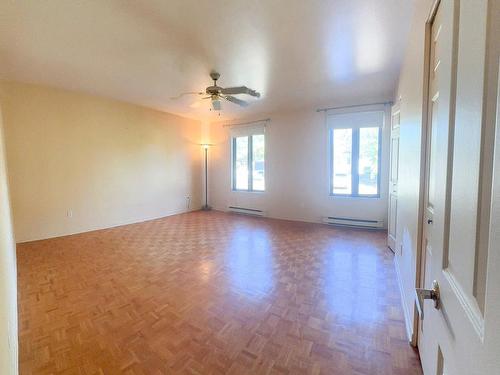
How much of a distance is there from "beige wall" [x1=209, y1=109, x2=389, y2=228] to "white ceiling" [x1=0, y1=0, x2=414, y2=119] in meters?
1.27

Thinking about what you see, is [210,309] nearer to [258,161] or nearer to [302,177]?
[302,177]

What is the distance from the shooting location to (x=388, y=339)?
1.72 meters

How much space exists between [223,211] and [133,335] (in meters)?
5.24

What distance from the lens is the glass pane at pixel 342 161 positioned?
5129mm

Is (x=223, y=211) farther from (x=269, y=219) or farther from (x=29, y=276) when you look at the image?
(x=29, y=276)

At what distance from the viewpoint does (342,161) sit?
523 cm

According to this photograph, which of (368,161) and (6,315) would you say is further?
(368,161)

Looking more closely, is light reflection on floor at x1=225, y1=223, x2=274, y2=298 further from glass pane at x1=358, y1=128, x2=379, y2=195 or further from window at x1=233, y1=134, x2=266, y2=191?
glass pane at x1=358, y1=128, x2=379, y2=195

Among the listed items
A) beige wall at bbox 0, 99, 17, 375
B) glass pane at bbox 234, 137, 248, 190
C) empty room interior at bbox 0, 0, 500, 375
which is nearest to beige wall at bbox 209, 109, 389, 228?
empty room interior at bbox 0, 0, 500, 375

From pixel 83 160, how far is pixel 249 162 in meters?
3.88

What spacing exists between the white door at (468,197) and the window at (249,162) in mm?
5611

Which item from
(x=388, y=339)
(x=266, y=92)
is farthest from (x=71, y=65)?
(x=388, y=339)

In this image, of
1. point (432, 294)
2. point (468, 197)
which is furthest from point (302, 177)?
point (468, 197)

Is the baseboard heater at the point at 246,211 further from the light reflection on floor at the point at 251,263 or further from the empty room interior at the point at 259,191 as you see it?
the light reflection on floor at the point at 251,263
